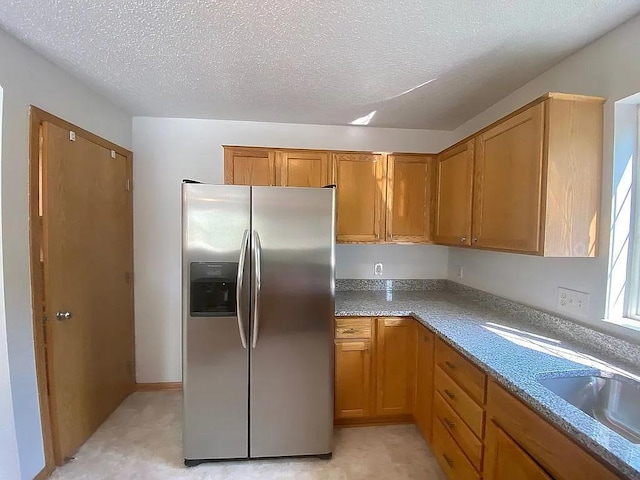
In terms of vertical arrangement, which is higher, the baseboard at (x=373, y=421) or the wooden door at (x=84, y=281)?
the wooden door at (x=84, y=281)

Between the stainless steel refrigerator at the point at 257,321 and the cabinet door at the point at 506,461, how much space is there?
0.93m

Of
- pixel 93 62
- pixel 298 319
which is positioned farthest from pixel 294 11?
pixel 298 319

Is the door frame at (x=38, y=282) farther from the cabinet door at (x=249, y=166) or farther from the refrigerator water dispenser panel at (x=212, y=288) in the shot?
the cabinet door at (x=249, y=166)

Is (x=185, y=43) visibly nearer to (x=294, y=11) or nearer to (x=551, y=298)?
(x=294, y=11)

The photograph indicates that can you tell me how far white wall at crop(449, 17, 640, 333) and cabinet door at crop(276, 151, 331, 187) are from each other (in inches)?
51.9

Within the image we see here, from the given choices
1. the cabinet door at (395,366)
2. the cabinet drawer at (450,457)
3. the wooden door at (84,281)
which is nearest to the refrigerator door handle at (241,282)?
the cabinet door at (395,366)

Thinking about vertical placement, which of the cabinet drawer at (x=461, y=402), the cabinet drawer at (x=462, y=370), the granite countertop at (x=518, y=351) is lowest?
the cabinet drawer at (x=461, y=402)

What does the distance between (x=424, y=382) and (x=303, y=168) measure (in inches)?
70.2

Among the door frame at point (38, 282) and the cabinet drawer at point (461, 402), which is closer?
the cabinet drawer at point (461, 402)

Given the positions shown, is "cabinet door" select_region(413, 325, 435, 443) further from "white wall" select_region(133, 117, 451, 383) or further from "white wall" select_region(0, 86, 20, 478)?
"white wall" select_region(0, 86, 20, 478)

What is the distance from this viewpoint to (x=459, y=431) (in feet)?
5.28

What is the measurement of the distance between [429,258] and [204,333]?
6.90 feet

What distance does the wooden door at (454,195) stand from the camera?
207cm

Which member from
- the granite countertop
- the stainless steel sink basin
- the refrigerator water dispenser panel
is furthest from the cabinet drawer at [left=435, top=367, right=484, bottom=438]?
the refrigerator water dispenser panel
